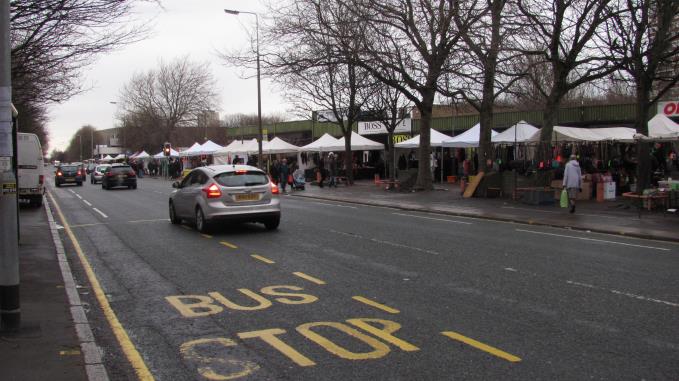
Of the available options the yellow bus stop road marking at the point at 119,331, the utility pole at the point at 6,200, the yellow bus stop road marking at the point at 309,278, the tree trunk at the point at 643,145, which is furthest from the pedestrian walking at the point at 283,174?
the utility pole at the point at 6,200

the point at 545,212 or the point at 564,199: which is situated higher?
the point at 564,199

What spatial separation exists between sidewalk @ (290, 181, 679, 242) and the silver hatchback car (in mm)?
6788

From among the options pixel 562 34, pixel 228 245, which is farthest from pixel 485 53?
pixel 228 245

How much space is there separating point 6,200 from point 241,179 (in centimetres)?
826

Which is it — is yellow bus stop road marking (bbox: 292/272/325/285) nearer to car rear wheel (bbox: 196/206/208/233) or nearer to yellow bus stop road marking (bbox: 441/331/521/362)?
yellow bus stop road marking (bbox: 441/331/521/362)

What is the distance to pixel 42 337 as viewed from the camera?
5.61 metres

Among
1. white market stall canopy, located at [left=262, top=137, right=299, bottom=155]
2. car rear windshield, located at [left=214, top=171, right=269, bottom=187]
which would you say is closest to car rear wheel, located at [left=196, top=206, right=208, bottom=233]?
car rear windshield, located at [left=214, top=171, right=269, bottom=187]

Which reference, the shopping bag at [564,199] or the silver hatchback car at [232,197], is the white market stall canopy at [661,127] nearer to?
the shopping bag at [564,199]

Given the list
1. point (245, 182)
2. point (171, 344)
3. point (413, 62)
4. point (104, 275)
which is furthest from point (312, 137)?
point (171, 344)

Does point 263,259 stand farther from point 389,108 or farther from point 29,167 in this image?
point 389,108

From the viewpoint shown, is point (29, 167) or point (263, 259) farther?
point (29, 167)

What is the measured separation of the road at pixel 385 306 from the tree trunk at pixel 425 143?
1416 cm

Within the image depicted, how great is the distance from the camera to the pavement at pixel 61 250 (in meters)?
4.88


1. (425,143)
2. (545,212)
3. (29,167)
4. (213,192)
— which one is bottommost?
(545,212)
